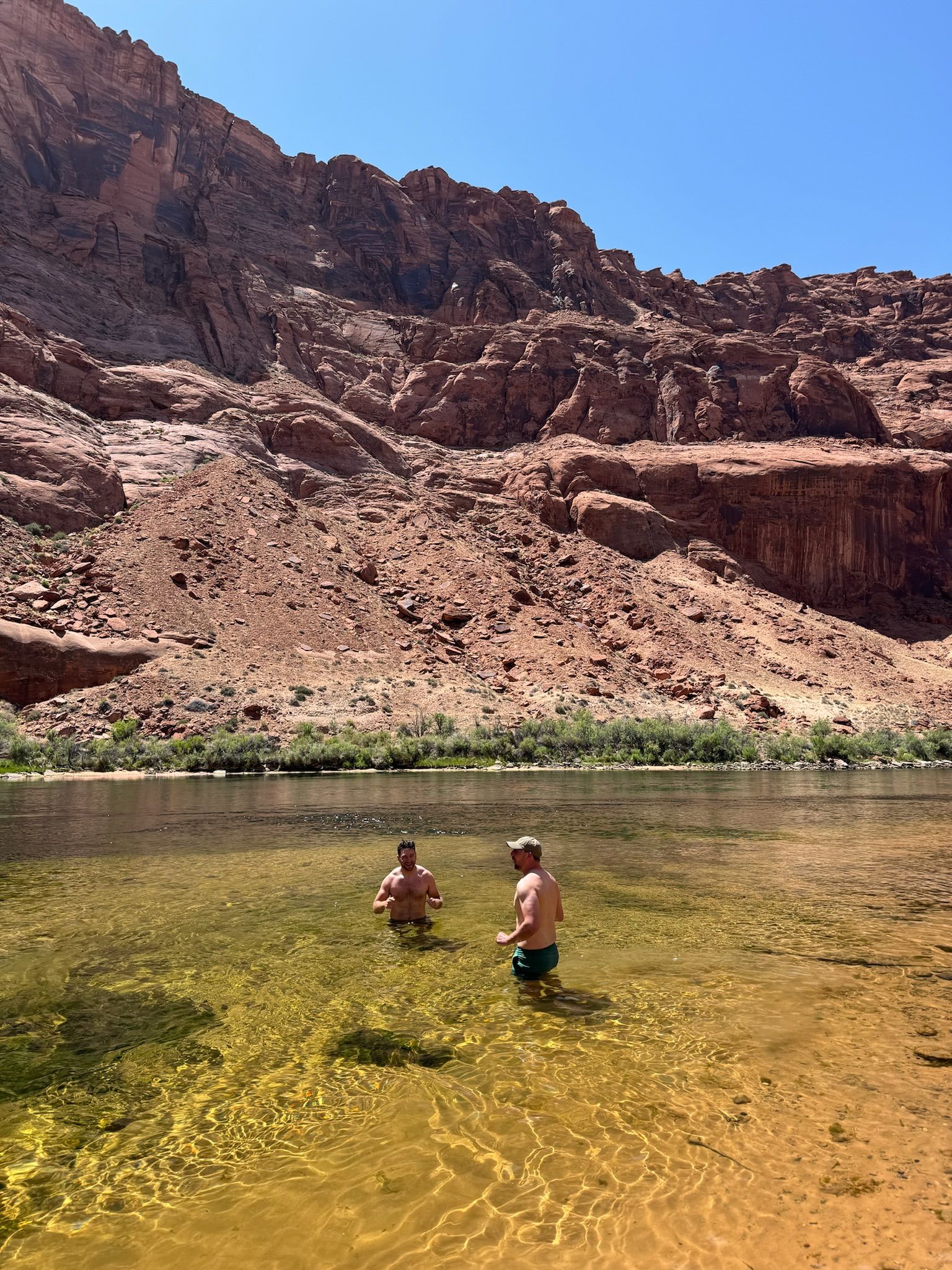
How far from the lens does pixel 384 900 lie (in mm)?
9547

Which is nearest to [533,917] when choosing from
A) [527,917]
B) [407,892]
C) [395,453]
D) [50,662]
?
[527,917]

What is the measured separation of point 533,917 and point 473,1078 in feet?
5.90

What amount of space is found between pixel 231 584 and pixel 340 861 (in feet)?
120

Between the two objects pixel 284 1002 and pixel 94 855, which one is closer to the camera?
pixel 284 1002

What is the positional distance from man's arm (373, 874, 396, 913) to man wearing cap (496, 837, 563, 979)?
239 centimetres

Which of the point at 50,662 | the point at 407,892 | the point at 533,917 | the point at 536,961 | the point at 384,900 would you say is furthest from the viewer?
the point at 50,662

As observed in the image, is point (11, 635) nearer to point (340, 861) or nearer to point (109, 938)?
point (340, 861)

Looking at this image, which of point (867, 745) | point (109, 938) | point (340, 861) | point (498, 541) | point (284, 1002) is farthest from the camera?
point (498, 541)

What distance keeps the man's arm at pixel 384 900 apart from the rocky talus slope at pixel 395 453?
31.8 meters

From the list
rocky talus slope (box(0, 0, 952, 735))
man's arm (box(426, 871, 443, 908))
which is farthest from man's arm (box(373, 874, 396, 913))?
rocky talus slope (box(0, 0, 952, 735))

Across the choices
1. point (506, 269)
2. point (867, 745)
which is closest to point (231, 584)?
point (867, 745)

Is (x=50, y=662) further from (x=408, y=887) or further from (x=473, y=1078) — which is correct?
(x=473, y=1078)

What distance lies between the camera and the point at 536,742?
139ft

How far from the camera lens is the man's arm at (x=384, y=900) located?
9.48 meters
